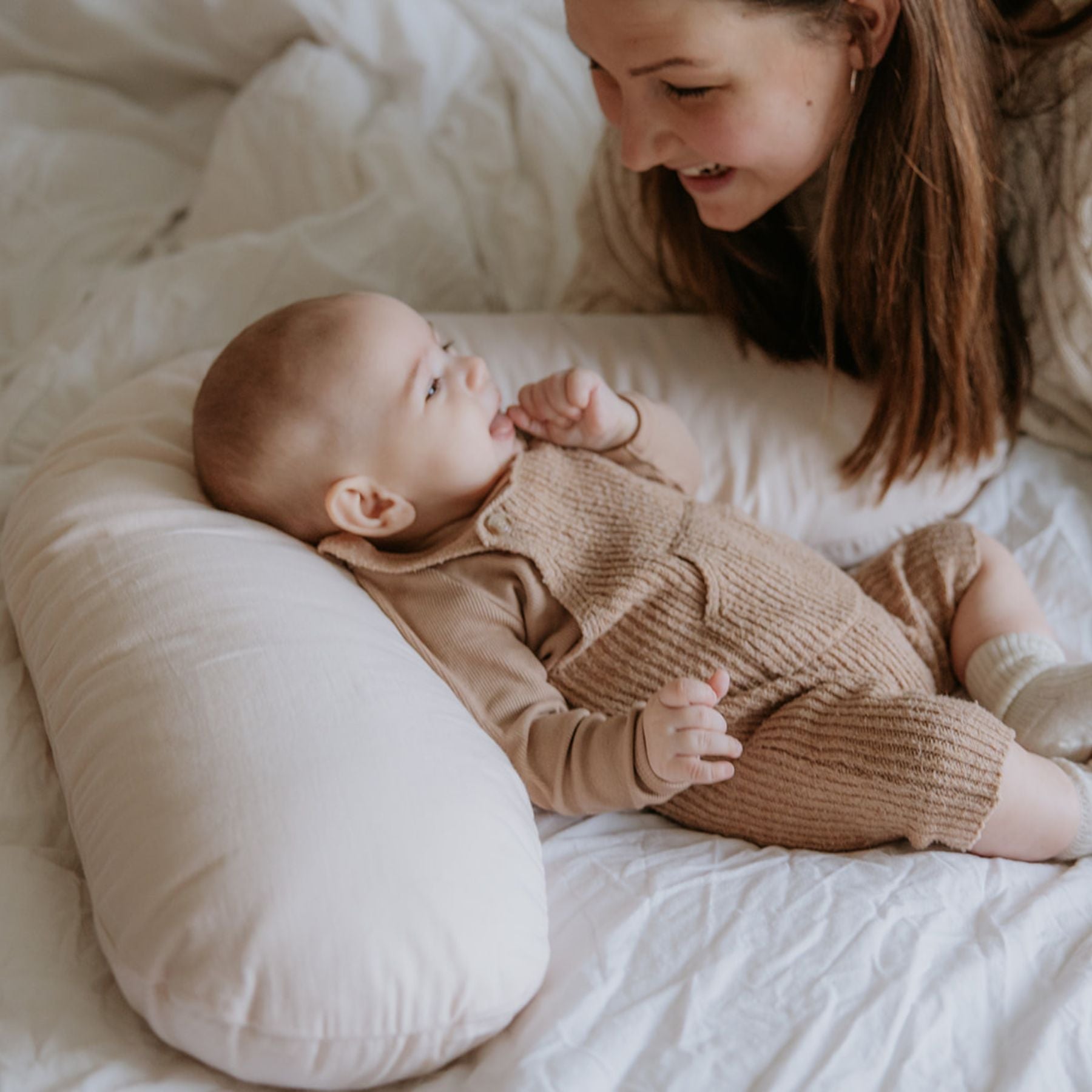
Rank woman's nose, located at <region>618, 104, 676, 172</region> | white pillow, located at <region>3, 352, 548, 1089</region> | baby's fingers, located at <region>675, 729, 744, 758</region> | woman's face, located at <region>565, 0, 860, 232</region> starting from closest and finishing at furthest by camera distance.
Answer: white pillow, located at <region>3, 352, 548, 1089</region>, baby's fingers, located at <region>675, 729, 744, 758</region>, woman's face, located at <region>565, 0, 860, 232</region>, woman's nose, located at <region>618, 104, 676, 172</region>

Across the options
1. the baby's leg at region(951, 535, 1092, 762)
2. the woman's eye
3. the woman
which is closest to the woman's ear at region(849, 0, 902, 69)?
the woman

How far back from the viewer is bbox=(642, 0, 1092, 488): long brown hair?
113 centimetres

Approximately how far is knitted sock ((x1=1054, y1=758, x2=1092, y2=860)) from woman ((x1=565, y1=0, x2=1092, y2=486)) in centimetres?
43

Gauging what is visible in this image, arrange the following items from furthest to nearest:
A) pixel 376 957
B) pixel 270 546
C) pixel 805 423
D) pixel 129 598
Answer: pixel 805 423 → pixel 270 546 → pixel 129 598 → pixel 376 957

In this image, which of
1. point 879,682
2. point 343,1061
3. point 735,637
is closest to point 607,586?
point 735,637

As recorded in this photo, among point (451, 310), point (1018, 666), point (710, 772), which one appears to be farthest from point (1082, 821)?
point (451, 310)

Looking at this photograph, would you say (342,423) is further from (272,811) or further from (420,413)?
(272,811)

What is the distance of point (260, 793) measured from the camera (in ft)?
2.66

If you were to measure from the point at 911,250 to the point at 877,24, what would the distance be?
0.23m

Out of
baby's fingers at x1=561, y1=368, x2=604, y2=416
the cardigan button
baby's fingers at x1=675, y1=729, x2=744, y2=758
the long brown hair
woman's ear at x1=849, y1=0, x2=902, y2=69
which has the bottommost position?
baby's fingers at x1=675, y1=729, x2=744, y2=758

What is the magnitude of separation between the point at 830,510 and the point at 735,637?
0.35 meters

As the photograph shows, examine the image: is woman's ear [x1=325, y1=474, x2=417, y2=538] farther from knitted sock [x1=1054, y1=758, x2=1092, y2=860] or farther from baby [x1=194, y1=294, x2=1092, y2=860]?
knitted sock [x1=1054, y1=758, x2=1092, y2=860]

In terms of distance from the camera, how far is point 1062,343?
1.30m

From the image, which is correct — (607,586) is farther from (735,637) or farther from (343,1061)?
(343,1061)
